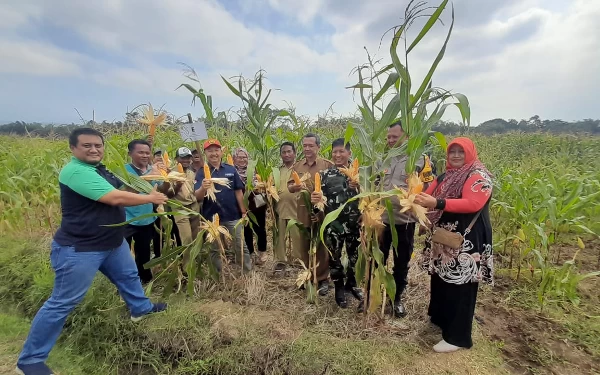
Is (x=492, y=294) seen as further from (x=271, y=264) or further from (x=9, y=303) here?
(x=9, y=303)

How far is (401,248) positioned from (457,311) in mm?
609

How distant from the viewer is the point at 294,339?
8.29ft

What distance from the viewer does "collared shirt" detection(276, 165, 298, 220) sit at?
3.32 m

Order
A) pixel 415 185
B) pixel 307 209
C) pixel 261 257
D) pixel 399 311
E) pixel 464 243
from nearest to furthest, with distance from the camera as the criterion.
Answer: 1. pixel 415 185
2. pixel 464 243
3. pixel 399 311
4. pixel 307 209
5. pixel 261 257

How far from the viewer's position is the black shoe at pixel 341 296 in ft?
9.69

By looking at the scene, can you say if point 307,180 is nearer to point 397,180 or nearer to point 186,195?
point 397,180

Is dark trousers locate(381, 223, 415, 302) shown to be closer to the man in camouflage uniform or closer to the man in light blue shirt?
the man in camouflage uniform

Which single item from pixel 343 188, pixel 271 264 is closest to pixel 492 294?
pixel 343 188

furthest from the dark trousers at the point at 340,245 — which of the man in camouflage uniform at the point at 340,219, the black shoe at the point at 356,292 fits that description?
the black shoe at the point at 356,292

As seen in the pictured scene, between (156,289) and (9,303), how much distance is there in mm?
1701

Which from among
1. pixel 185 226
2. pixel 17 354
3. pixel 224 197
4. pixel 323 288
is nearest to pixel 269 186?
pixel 224 197

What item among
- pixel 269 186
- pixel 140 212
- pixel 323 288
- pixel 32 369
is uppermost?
pixel 269 186

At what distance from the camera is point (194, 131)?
2.88 meters

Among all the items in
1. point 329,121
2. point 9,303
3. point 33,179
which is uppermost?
point 329,121
